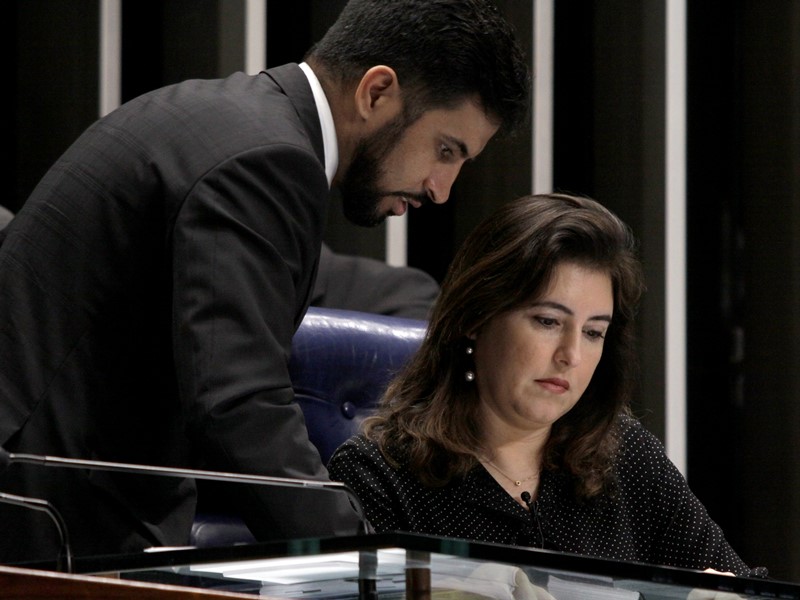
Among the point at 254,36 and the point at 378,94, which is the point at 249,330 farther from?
the point at 254,36

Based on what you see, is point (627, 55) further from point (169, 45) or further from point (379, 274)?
point (169, 45)

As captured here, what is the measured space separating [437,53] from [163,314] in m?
0.46

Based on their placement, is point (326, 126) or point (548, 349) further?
point (548, 349)

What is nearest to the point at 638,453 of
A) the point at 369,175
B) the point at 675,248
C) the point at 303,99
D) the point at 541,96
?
the point at 369,175

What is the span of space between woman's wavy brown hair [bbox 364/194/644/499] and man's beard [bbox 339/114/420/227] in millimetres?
265

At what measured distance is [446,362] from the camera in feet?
6.20

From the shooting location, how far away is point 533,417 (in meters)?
1.80

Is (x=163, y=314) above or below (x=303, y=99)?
below

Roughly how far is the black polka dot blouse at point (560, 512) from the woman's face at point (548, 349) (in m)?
0.11

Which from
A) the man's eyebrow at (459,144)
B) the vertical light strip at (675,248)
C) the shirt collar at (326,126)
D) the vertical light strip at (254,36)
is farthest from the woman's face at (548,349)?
the vertical light strip at (254,36)

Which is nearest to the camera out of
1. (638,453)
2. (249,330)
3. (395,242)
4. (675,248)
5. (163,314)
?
(249,330)

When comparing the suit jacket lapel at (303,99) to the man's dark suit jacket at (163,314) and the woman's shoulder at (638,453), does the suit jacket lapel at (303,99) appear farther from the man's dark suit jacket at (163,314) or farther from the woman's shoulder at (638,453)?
the woman's shoulder at (638,453)

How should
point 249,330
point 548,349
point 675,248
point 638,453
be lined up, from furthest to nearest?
point 675,248 < point 638,453 < point 548,349 < point 249,330

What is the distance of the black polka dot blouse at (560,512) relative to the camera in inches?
69.3
